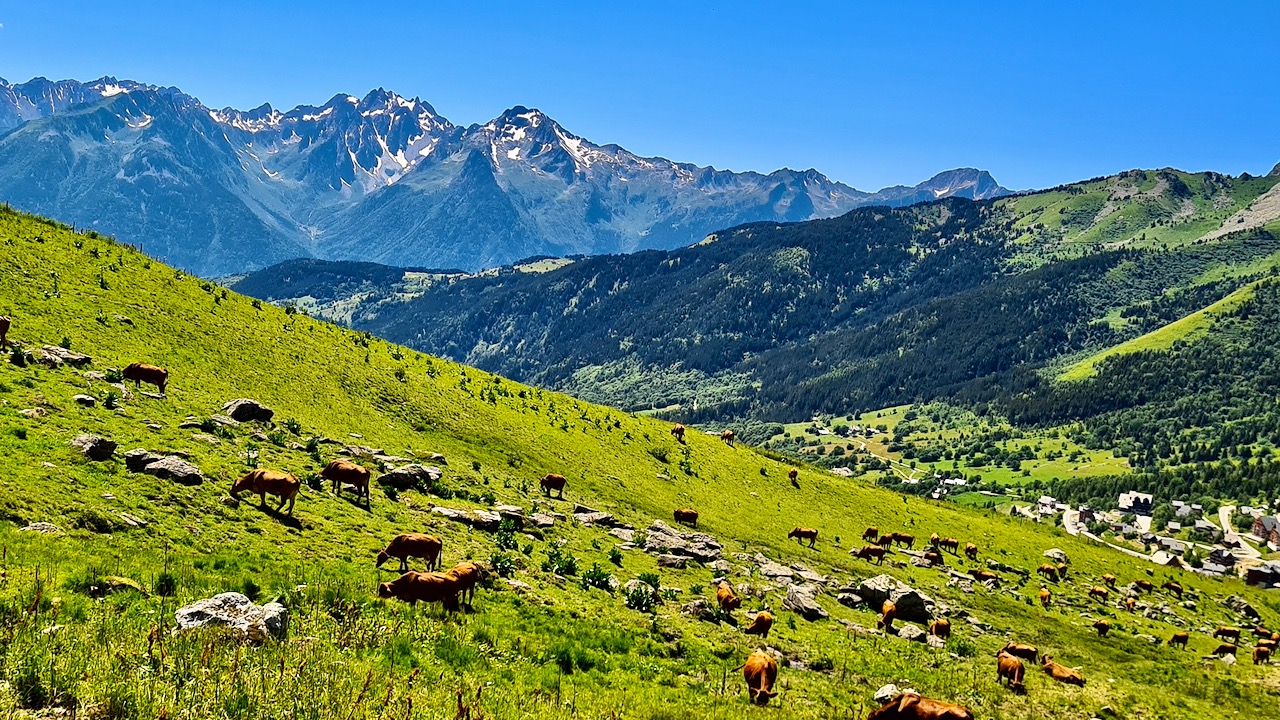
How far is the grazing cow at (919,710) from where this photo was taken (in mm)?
16750

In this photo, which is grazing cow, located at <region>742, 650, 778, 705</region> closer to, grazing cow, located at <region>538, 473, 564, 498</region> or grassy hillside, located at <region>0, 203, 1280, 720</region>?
grassy hillside, located at <region>0, 203, 1280, 720</region>

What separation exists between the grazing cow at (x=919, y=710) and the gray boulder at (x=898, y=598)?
1820cm

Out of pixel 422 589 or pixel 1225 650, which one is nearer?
pixel 422 589

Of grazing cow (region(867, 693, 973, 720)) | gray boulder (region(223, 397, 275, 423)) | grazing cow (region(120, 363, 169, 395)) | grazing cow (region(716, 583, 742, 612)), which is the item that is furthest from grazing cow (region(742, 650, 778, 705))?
grazing cow (region(120, 363, 169, 395))

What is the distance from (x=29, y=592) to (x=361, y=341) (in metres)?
46.4

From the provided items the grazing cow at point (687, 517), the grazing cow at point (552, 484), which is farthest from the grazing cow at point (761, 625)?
the grazing cow at point (687, 517)

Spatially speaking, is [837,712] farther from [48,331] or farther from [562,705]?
[48,331]

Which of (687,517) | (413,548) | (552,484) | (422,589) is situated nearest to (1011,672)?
(422,589)

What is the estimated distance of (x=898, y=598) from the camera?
3444cm

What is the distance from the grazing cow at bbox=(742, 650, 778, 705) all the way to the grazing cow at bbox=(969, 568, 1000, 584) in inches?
1610

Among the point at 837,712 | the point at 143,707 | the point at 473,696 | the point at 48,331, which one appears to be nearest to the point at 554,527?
the point at 837,712

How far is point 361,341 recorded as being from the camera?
190 ft

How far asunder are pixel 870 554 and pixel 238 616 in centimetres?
4597

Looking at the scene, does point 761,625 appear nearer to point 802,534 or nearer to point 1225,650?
point 802,534
